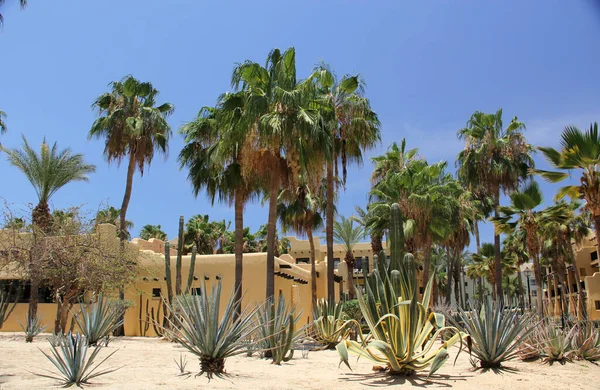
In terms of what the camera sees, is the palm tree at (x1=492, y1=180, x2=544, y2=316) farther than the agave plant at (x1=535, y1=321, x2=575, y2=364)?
Yes

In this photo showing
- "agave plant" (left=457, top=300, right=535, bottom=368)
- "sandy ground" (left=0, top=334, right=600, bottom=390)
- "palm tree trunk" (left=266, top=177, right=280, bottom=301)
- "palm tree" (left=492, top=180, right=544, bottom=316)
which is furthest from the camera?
"palm tree" (left=492, top=180, right=544, bottom=316)

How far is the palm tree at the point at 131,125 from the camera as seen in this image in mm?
24719

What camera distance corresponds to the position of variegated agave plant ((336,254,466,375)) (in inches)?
332

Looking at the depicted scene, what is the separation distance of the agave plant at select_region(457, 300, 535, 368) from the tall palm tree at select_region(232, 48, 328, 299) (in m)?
7.20

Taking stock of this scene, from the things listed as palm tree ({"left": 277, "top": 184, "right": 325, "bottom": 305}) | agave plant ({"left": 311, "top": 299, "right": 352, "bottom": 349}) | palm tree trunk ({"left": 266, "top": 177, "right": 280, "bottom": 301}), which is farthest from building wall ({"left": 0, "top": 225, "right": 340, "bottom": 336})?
agave plant ({"left": 311, "top": 299, "right": 352, "bottom": 349})

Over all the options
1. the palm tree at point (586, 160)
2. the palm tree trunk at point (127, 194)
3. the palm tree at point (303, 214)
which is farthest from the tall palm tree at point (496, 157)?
the palm tree trunk at point (127, 194)

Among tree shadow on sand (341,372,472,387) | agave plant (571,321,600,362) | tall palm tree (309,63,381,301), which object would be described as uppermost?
tall palm tree (309,63,381,301)

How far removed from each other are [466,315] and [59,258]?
13168 millimetres

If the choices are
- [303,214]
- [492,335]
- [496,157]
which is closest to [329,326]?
[492,335]

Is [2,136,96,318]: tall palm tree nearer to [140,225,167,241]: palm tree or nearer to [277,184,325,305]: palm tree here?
[277,184,325,305]: palm tree

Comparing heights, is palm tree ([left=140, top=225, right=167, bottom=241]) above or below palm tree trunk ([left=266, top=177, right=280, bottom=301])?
above

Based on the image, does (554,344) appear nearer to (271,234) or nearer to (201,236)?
(271,234)

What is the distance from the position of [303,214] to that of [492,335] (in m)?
17.7

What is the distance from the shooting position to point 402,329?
8.53 metres
